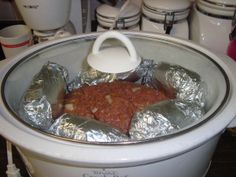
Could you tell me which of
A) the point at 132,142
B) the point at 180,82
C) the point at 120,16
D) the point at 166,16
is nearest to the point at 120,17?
the point at 120,16

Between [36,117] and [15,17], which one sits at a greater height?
[36,117]

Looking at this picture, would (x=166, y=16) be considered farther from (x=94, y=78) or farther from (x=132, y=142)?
(x=132, y=142)

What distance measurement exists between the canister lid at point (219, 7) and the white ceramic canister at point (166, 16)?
71mm

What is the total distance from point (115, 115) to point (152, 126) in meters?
0.12

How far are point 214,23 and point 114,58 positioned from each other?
59cm

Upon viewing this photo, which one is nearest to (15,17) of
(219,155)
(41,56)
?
(41,56)

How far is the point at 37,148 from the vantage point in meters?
0.48

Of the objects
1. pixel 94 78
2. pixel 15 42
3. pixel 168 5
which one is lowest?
pixel 15 42

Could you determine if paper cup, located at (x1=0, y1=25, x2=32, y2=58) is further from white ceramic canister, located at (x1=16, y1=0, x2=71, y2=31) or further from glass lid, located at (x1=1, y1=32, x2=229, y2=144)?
glass lid, located at (x1=1, y1=32, x2=229, y2=144)

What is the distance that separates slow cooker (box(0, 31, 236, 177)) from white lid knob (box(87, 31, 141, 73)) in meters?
0.17

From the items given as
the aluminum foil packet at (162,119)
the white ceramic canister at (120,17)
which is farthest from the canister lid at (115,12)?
the aluminum foil packet at (162,119)

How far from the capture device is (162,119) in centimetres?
59

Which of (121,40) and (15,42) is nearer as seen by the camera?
(121,40)

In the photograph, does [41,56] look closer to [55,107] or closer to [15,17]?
[55,107]
